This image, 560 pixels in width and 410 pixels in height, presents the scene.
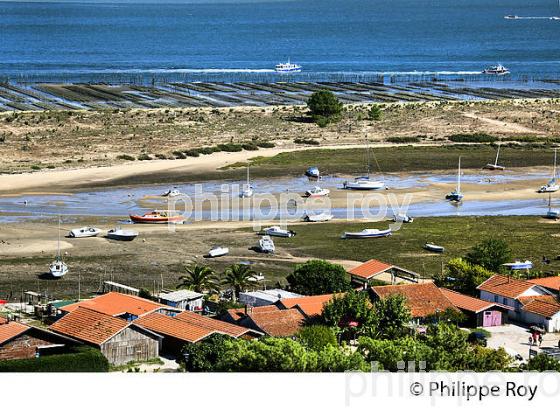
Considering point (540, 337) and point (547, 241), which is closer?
point (540, 337)

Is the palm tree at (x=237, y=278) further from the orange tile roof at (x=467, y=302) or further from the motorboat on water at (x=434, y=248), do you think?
the motorboat on water at (x=434, y=248)

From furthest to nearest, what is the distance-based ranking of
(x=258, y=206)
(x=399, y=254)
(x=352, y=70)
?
(x=352, y=70) → (x=258, y=206) → (x=399, y=254)

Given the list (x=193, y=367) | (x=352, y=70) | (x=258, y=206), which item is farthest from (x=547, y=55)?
(x=193, y=367)

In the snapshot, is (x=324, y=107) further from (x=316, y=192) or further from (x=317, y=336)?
(x=317, y=336)

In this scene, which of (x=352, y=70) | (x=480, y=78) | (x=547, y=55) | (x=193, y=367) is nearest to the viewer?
(x=193, y=367)

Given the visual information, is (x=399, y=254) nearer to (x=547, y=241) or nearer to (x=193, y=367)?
(x=547, y=241)

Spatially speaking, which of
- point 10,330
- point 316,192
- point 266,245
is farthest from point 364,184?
point 10,330
